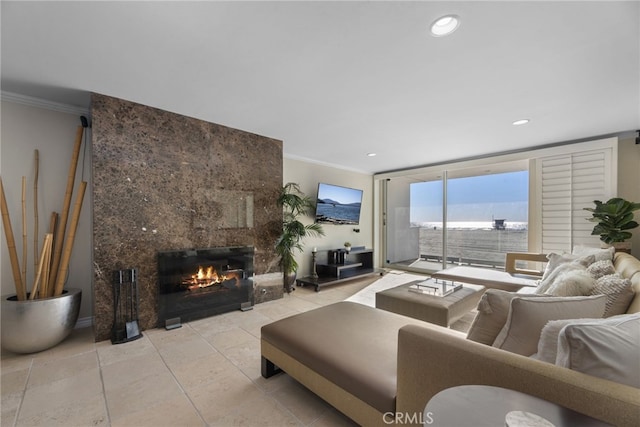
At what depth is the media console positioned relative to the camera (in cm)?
450

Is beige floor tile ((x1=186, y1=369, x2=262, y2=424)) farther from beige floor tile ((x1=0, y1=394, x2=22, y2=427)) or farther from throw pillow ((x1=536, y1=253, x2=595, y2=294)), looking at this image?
throw pillow ((x1=536, y1=253, x2=595, y2=294))

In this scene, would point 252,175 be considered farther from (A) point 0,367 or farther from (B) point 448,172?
(B) point 448,172

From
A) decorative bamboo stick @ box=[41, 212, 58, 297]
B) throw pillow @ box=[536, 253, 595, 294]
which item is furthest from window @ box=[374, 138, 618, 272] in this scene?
decorative bamboo stick @ box=[41, 212, 58, 297]

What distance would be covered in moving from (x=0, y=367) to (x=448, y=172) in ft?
21.6

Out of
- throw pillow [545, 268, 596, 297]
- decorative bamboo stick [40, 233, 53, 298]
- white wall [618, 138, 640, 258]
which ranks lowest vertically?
decorative bamboo stick [40, 233, 53, 298]

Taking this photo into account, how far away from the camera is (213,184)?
3236 mm

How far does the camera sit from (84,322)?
2812mm

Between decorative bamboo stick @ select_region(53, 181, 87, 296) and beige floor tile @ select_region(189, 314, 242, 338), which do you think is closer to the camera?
decorative bamboo stick @ select_region(53, 181, 87, 296)

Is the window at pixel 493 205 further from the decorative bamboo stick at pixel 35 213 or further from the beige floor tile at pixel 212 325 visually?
the decorative bamboo stick at pixel 35 213

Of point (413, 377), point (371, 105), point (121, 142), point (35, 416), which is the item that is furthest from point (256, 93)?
point (35, 416)

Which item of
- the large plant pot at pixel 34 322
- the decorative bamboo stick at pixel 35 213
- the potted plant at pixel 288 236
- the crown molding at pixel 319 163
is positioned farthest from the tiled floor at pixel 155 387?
the crown molding at pixel 319 163

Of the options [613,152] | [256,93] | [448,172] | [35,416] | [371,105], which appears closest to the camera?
[35,416]

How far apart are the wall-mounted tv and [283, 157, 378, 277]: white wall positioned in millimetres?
176

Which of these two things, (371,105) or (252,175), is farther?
(252,175)
